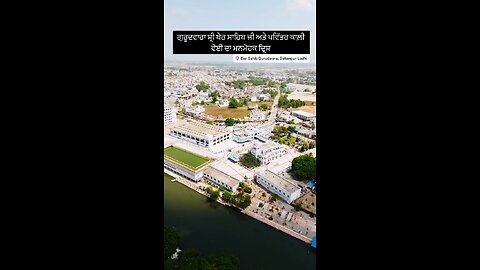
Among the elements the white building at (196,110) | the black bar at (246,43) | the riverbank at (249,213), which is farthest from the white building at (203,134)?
the black bar at (246,43)

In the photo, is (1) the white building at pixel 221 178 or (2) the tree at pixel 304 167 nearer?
(2) the tree at pixel 304 167

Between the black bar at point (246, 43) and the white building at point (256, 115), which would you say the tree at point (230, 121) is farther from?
the black bar at point (246, 43)

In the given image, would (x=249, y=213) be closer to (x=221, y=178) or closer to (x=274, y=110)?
(x=221, y=178)

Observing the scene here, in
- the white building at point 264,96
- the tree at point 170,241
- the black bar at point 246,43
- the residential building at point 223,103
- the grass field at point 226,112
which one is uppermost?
the black bar at point 246,43

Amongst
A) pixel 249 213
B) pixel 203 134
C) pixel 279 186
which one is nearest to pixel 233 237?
pixel 249 213

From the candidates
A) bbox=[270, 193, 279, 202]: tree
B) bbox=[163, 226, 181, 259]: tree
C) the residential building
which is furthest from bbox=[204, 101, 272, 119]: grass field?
bbox=[163, 226, 181, 259]: tree
